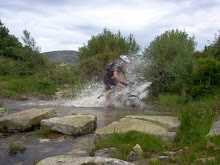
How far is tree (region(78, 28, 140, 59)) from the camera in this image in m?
21.1

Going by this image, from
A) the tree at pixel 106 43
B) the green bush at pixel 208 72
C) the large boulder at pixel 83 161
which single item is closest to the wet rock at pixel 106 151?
the large boulder at pixel 83 161

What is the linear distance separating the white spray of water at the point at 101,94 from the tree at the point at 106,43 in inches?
369

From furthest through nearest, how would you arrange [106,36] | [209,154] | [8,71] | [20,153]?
[106,36]
[8,71]
[20,153]
[209,154]

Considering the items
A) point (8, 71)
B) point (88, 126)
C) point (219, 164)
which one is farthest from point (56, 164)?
Result: point (8, 71)

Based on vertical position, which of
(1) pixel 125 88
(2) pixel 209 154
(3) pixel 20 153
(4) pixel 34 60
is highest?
(4) pixel 34 60

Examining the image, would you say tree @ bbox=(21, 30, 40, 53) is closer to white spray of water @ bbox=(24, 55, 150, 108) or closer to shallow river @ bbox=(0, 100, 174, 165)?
white spray of water @ bbox=(24, 55, 150, 108)

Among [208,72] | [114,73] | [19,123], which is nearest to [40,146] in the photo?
[19,123]

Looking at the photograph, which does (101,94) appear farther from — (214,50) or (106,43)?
(106,43)

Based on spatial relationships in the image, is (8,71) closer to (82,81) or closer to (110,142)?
(82,81)

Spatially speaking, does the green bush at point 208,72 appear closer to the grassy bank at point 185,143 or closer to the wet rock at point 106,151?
the grassy bank at point 185,143

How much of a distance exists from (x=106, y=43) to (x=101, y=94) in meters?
11.0

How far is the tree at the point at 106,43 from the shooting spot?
69.3ft

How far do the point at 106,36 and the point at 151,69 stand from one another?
45.1ft

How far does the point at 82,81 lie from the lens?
1416 centimetres
